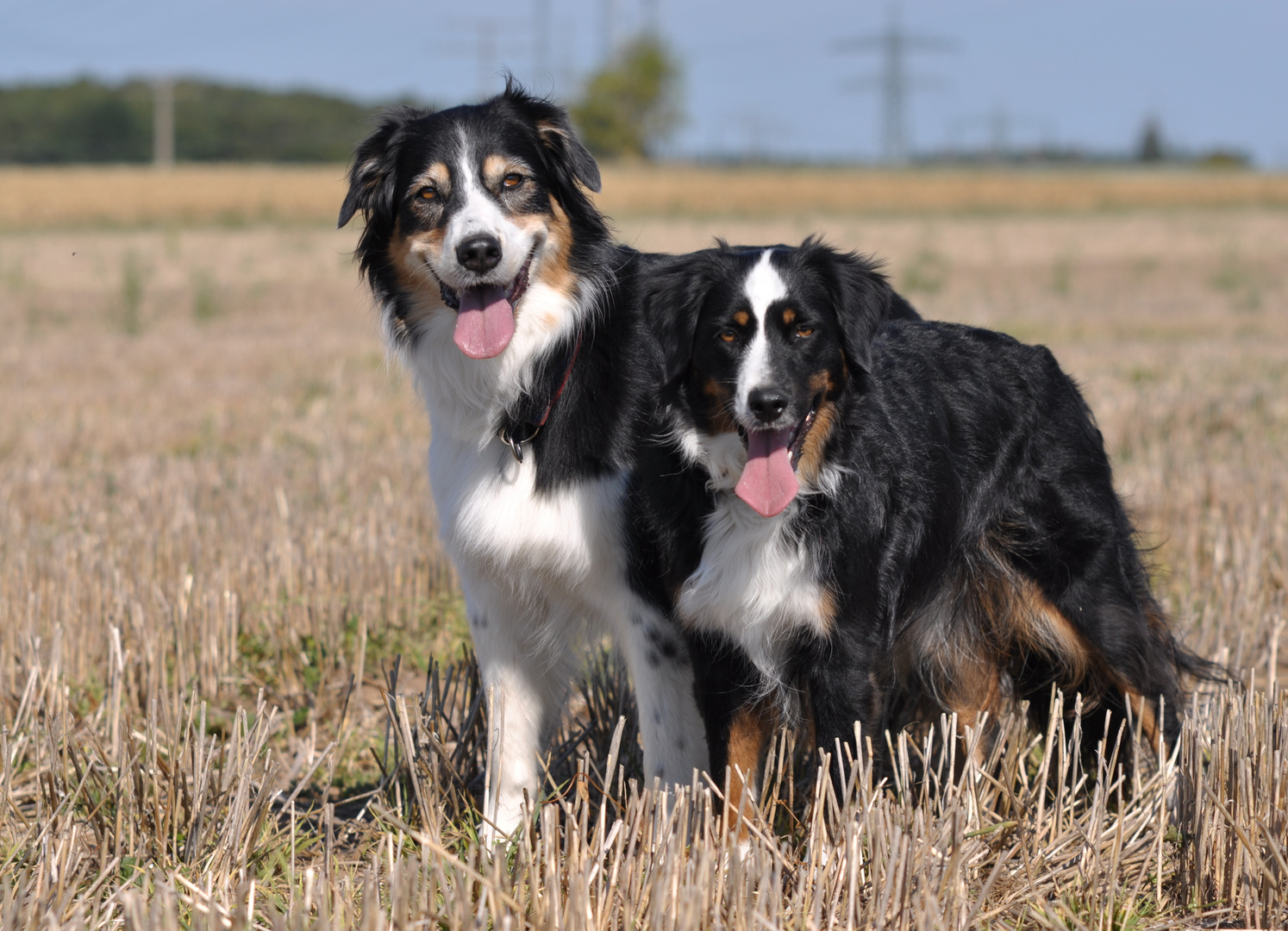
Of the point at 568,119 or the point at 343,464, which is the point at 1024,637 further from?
the point at 343,464

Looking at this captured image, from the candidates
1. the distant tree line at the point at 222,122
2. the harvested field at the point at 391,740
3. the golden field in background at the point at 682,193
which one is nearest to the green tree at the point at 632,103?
the distant tree line at the point at 222,122

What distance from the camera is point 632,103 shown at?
240ft

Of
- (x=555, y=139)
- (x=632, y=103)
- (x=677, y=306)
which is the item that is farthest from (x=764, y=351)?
(x=632, y=103)

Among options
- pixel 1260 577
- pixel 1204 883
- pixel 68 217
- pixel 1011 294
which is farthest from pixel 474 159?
pixel 68 217

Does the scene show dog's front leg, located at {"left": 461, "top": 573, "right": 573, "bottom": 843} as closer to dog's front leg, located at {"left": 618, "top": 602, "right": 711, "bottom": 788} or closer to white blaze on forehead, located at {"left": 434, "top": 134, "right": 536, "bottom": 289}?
dog's front leg, located at {"left": 618, "top": 602, "right": 711, "bottom": 788}

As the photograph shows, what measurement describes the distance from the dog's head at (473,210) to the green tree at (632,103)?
68.9 m

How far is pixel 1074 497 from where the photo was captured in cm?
374

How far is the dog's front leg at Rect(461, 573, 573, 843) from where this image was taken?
3697mm

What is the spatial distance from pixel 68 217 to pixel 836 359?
3809 centimetres

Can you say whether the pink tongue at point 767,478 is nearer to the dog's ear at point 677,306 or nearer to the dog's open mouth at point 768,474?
the dog's open mouth at point 768,474

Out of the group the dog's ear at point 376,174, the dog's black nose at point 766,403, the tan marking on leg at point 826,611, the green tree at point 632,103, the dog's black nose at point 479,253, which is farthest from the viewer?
the green tree at point 632,103

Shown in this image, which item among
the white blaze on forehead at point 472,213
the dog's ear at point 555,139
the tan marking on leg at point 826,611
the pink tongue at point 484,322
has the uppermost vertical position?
the dog's ear at point 555,139

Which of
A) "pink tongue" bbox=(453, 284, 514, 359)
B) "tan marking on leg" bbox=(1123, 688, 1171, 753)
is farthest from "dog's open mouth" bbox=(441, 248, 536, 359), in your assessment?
"tan marking on leg" bbox=(1123, 688, 1171, 753)

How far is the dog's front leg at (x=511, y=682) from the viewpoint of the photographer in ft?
12.1
